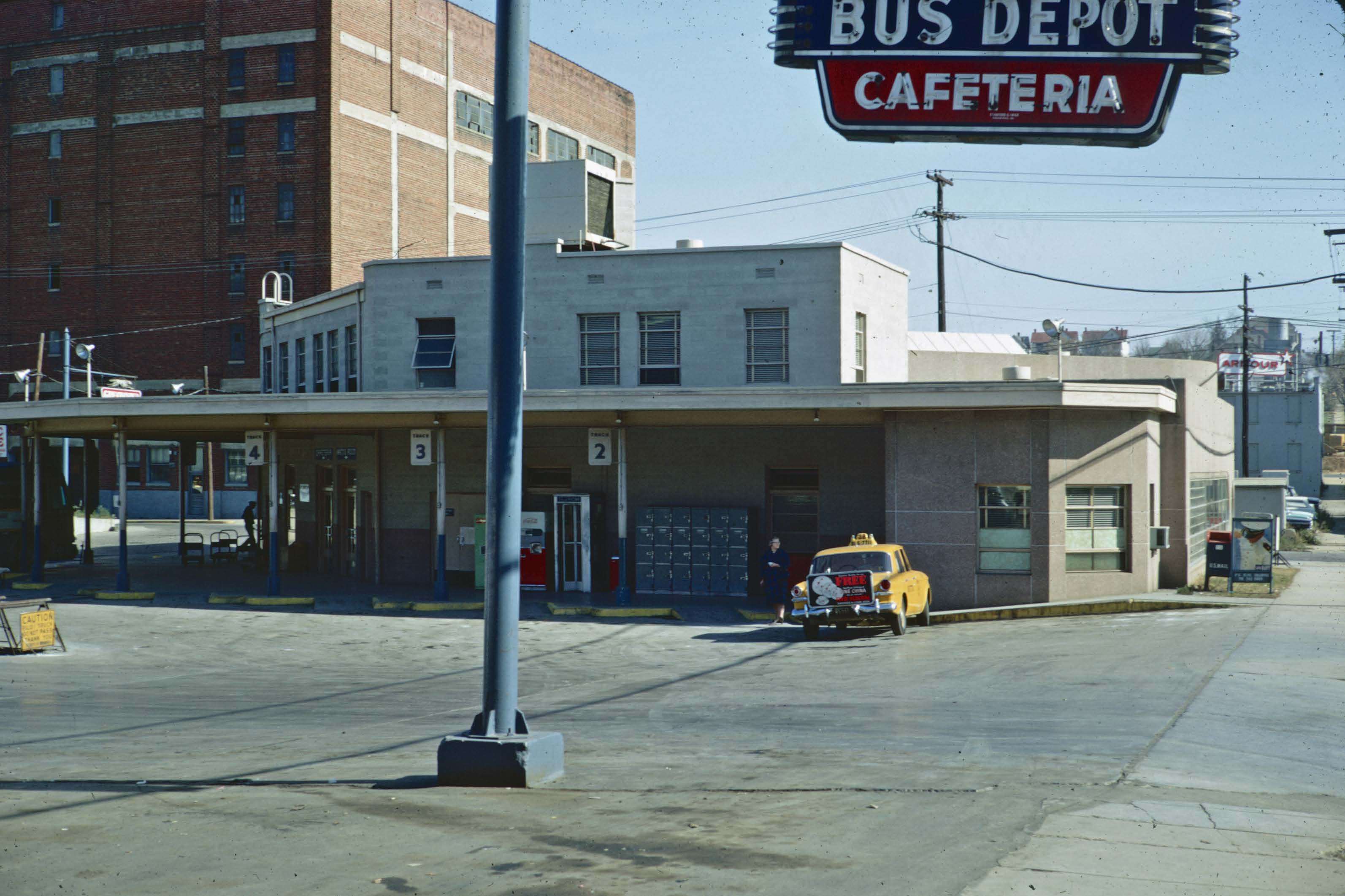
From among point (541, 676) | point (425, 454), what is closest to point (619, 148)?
point (425, 454)

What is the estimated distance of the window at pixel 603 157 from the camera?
7906 cm

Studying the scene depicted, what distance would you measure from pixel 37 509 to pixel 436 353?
11574 millimetres

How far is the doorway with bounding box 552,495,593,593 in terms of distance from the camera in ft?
99.9

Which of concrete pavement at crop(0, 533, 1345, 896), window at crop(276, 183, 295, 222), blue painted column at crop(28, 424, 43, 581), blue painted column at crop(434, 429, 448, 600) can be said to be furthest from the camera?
window at crop(276, 183, 295, 222)

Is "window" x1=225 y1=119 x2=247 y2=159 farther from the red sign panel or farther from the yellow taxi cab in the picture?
the red sign panel

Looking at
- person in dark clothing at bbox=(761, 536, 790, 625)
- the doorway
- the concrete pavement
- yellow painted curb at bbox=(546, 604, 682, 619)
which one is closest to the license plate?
the concrete pavement

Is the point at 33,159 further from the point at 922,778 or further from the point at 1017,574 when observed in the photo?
the point at 922,778

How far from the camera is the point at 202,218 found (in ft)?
215

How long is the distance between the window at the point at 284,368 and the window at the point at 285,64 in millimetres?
28231

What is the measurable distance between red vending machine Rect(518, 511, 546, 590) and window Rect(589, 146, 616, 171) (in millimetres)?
51206

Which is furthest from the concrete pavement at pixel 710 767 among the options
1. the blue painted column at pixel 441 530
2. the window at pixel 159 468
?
the window at pixel 159 468

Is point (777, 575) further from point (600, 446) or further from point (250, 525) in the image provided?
point (250, 525)

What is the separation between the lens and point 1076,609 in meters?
25.4

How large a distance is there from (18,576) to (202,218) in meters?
35.1
